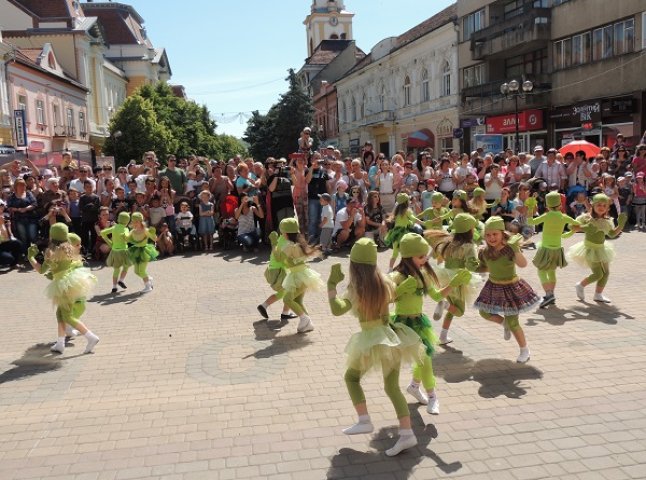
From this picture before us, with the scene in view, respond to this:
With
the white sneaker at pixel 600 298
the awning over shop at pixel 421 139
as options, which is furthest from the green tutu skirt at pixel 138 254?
the awning over shop at pixel 421 139

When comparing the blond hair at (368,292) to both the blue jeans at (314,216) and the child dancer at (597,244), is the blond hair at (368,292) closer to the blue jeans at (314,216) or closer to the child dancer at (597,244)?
the child dancer at (597,244)

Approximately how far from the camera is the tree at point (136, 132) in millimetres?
42803

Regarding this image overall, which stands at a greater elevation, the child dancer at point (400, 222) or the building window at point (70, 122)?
the building window at point (70, 122)

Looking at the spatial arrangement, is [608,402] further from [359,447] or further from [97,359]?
[97,359]

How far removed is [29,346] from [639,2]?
25.1 m

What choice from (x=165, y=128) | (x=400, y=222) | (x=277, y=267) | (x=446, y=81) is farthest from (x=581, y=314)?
(x=165, y=128)

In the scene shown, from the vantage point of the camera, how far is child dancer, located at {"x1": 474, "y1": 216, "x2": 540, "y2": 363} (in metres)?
5.97

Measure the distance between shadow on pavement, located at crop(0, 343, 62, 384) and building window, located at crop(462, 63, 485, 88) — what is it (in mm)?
31324

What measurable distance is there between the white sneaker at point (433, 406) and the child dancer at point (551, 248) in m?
3.68

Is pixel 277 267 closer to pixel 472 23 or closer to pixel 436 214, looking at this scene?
pixel 436 214

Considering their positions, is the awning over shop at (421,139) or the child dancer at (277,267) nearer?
the child dancer at (277,267)

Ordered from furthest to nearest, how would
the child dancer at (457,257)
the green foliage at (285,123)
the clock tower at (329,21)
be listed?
the clock tower at (329,21), the green foliage at (285,123), the child dancer at (457,257)

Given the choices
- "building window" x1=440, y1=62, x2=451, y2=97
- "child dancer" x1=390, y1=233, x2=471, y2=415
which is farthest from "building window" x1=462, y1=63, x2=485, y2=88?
"child dancer" x1=390, y1=233, x2=471, y2=415

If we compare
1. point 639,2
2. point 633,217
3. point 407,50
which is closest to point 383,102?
point 407,50
